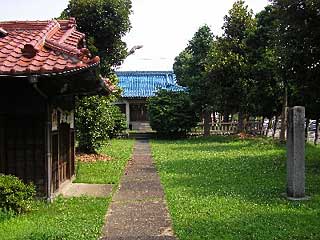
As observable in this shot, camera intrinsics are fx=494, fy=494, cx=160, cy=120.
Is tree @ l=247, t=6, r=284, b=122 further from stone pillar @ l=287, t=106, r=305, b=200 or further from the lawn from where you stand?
the lawn

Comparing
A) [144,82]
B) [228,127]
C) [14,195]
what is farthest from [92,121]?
[144,82]

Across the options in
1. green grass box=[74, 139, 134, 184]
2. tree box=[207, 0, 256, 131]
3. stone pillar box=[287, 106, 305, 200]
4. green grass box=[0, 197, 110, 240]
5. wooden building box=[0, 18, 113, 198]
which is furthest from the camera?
tree box=[207, 0, 256, 131]

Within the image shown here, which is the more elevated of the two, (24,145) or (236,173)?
(24,145)

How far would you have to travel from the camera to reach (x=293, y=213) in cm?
879

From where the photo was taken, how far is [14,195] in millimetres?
8672

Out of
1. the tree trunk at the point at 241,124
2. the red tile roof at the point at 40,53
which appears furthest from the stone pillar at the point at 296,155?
the tree trunk at the point at 241,124

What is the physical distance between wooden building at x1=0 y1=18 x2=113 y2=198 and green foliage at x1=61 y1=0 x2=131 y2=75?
7452 mm

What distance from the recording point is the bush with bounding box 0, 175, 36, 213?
28.1 feet

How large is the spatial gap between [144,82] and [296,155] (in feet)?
115

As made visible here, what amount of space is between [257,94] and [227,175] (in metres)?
13.7

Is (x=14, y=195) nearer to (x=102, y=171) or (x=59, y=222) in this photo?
(x=59, y=222)

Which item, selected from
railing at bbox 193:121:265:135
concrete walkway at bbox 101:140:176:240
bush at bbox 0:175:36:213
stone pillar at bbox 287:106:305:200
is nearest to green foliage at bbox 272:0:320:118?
stone pillar at bbox 287:106:305:200

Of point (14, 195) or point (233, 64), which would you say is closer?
point (14, 195)

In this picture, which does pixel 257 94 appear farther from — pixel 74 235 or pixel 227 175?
pixel 74 235
